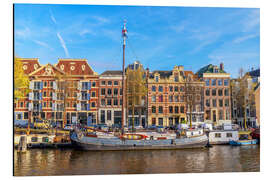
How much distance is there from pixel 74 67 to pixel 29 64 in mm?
4974

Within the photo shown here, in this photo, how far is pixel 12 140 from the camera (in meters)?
12.9

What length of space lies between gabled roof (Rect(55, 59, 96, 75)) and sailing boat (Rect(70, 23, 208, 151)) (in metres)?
3.86

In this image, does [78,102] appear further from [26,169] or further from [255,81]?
[255,81]

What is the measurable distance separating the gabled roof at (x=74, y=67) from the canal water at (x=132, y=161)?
6.87m

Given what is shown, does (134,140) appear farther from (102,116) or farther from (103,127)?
(102,116)

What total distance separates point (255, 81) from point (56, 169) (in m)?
16.5

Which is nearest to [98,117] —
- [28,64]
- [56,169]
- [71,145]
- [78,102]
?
[78,102]

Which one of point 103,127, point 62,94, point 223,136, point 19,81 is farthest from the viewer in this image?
point 62,94

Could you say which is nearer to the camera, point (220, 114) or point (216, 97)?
point (220, 114)

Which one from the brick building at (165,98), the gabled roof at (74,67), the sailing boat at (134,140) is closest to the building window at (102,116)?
the sailing boat at (134,140)

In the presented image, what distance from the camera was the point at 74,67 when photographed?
2234cm

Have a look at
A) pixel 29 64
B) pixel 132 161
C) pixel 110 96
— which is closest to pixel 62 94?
pixel 110 96

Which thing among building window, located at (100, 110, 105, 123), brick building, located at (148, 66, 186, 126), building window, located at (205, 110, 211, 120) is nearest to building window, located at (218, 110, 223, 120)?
building window, located at (205, 110, 211, 120)

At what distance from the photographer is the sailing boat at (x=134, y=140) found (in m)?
19.2
